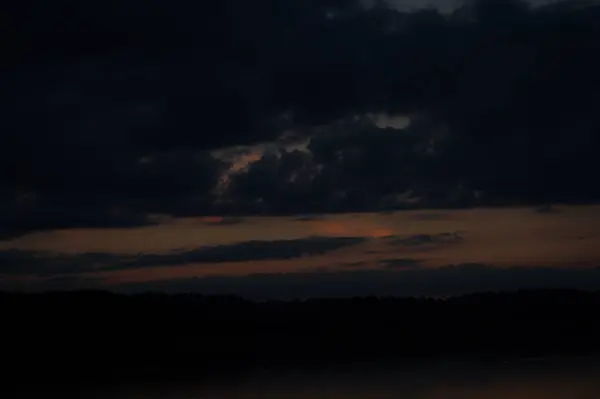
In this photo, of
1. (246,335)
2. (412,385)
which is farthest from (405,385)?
(246,335)

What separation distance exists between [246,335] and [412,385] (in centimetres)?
2200

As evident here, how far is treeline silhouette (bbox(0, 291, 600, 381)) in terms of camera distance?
1612 inches

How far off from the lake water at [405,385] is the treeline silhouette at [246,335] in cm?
399

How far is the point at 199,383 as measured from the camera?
33.2 metres

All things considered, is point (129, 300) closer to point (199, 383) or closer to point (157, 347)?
point (157, 347)

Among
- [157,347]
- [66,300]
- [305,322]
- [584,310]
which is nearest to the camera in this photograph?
[157,347]

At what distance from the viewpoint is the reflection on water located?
2945 cm

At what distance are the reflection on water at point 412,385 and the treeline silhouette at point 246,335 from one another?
4.40 m

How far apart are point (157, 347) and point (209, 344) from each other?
3.50 meters

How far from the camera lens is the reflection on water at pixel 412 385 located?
29.5 metres

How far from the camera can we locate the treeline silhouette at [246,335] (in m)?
40.9

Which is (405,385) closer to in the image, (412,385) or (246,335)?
(412,385)

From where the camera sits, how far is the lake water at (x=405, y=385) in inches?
1161

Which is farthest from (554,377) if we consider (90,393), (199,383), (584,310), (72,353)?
(584,310)
